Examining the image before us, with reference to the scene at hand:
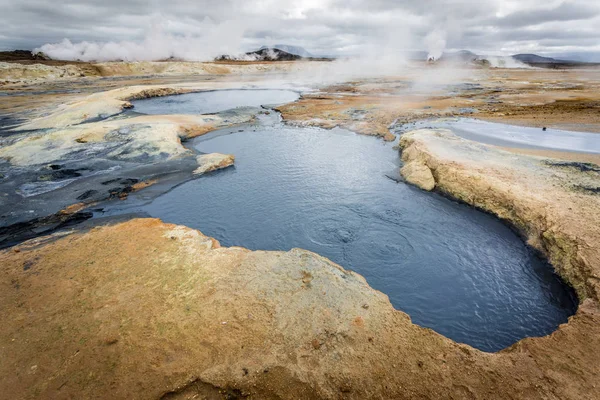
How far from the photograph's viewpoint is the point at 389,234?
6.98 metres

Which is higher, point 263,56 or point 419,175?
point 263,56

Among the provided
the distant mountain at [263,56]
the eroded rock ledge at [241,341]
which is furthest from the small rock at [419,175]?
the distant mountain at [263,56]

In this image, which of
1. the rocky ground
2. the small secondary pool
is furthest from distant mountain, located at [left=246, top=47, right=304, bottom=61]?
the rocky ground

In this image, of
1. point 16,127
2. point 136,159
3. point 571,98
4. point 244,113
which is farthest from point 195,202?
point 571,98

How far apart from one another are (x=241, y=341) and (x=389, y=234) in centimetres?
422

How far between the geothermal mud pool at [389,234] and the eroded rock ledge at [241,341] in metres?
0.86

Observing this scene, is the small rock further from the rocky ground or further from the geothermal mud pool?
the rocky ground

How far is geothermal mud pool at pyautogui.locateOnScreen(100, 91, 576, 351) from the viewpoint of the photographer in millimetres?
5078

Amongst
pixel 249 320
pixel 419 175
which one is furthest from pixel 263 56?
pixel 249 320

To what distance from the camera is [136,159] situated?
11.1 m

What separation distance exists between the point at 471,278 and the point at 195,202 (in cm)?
668

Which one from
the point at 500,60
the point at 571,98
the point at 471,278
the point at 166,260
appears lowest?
the point at 471,278

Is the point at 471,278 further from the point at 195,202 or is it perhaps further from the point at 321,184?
the point at 195,202

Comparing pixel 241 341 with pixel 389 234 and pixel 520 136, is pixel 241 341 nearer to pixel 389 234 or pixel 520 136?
pixel 389 234
